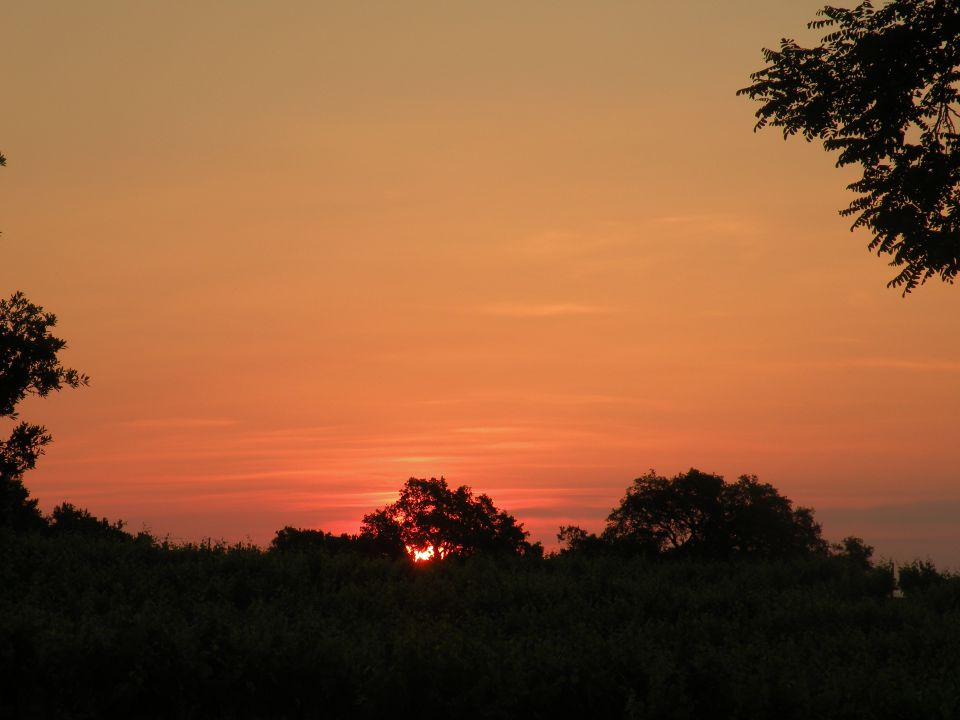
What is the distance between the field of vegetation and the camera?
17.6 metres

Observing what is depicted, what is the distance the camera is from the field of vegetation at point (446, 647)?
1759 centimetres

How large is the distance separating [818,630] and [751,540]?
38333 mm

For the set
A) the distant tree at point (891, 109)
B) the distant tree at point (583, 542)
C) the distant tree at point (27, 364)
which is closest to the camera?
the distant tree at point (891, 109)

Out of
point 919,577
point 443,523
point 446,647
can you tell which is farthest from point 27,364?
point 443,523

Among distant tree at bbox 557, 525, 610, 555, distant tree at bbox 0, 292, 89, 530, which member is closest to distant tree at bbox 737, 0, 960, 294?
distant tree at bbox 0, 292, 89, 530

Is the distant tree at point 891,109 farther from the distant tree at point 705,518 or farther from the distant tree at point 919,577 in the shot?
the distant tree at point 705,518

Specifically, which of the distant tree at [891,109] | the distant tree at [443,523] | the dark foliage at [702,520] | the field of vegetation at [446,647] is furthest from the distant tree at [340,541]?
the distant tree at [891,109]

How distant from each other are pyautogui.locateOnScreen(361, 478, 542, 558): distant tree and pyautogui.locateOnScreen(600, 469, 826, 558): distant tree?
8.39 m

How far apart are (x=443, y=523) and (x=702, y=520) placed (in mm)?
18577

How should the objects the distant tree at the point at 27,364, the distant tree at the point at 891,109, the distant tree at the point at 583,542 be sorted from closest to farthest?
the distant tree at the point at 891,109
the distant tree at the point at 27,364
the distant tree at the point at 583,542

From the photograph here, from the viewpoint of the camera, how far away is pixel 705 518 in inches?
2643

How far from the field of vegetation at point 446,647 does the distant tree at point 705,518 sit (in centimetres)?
2967

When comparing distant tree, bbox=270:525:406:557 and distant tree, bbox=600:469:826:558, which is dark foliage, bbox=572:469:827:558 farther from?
distant tree, bbox=270:525:406:557

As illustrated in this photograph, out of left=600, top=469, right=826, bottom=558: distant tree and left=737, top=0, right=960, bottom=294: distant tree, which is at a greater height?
left=737, top=0, right=960, bottom=294: distant tree
